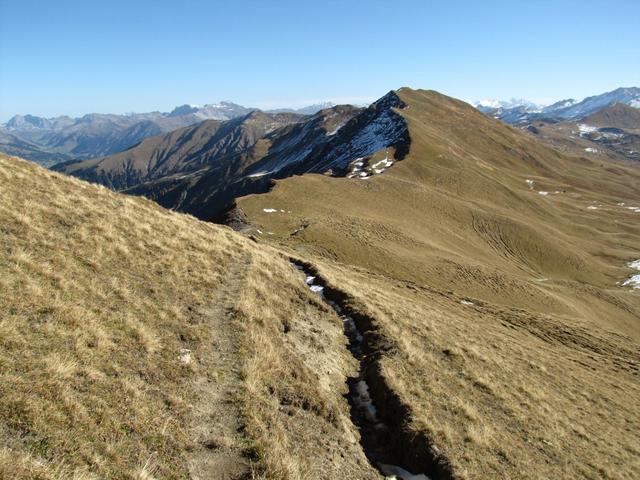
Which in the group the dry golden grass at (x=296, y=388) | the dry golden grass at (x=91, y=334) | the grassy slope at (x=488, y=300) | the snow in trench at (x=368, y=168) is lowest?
the grassy slope at (x=488, y=300)

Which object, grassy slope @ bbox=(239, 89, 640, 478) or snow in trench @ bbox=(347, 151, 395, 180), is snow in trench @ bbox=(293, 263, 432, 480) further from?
snow in trench @ bbox=(347, 151, 395, 180)

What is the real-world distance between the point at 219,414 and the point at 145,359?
2753mm

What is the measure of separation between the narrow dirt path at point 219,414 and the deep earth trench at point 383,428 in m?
4.37

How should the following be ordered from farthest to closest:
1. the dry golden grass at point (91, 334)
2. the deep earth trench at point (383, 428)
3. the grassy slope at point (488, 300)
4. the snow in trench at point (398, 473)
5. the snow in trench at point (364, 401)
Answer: the grassy slope at point (488, 300)
the deep earth trench at point (383, 428)
the snow in trench at point (364, 401)
the snow in trench at point (398, 473)
the dry golden grass at point (91, 334)

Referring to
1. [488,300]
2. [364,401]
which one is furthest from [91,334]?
[488,300]

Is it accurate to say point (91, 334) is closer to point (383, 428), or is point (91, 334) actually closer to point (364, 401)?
point (364, 401)

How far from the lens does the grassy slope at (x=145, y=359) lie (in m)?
8.51

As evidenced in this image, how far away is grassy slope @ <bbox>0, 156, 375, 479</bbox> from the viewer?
851 cm

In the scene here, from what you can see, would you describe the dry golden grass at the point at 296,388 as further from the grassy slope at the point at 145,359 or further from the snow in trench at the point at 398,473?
the snow in trench at the point at 398,473

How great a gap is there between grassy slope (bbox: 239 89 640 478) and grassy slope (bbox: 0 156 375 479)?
4.08 meters

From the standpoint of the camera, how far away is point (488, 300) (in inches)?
1847

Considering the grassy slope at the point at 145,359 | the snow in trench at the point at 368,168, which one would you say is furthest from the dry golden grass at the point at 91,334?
the snow in trench at the point at 368,168

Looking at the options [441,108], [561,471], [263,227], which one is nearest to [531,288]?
[263,227]

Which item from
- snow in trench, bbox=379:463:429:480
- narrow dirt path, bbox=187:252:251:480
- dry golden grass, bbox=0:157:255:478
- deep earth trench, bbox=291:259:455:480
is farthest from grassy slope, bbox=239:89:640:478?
dry golden grass, bbox=0:157:255:478
